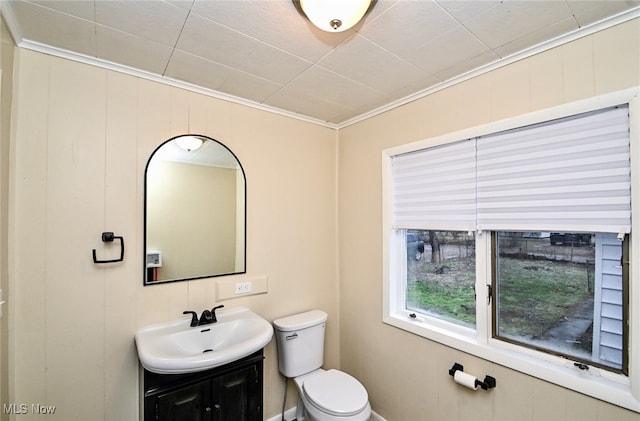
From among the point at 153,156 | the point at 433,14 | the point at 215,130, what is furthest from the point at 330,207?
the point at 433,14

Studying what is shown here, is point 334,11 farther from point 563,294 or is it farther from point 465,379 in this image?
point 465,379

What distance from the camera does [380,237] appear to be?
2.18 meters

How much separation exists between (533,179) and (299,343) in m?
1.76

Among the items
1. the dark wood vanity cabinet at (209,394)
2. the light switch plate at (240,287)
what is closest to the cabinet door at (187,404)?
the dark wood vanity cabinet at (209,394)

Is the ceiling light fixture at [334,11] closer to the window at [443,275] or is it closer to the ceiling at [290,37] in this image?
the ceiling at [290,37]

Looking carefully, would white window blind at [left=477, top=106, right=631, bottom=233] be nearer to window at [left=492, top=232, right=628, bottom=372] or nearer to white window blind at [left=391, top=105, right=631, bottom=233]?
white window blind at [left=391, top=105, right=631, bottom=233]

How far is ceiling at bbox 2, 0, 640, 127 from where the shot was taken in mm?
1177

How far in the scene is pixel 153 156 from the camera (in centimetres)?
172

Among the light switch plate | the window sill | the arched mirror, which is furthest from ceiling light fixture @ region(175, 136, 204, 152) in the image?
the window sill

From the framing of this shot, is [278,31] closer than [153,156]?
Yes

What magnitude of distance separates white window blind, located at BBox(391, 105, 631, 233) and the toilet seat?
1.14 meters

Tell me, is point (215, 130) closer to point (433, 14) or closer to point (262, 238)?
point (262, 238)

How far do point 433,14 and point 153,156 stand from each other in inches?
63.9

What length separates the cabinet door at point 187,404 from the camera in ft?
4.70
